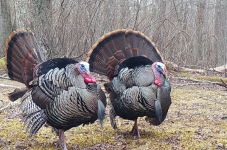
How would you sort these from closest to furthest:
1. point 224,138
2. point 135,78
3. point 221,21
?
point 135,78
point 224,138
point 221,21

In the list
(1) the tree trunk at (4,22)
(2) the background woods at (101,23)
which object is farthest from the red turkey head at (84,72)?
(1) the tree trunk at (4,22)

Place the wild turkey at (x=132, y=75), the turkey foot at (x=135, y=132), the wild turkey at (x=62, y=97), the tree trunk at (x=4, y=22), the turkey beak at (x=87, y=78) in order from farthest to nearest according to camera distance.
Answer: the tree trunk at (x=4, y=22) < the turkey foot at (x=135, y=132) < the wild turkey at (x=132, y=75) < the turkey beak at (x=87, y=78) < the wild turkey at (x=62, y=97)

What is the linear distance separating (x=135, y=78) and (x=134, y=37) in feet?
2.24

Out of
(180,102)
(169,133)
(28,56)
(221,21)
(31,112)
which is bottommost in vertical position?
(221,21)

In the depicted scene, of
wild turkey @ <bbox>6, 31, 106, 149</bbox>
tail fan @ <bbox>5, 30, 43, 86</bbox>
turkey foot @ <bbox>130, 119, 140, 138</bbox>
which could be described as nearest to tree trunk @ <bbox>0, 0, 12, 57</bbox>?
tail fan @ <bbox>5, 30, 43, 86</bbox>

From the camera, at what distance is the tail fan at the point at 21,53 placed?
3.95 meters

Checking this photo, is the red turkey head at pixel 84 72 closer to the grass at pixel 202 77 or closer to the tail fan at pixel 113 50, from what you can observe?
the tail fan at pixel 113 50

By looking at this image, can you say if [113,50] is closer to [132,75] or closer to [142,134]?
[132,75]

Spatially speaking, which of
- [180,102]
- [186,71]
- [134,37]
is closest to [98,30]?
[186,71]

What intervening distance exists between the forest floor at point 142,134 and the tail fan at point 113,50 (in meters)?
0.67

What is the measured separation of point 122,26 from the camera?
32.8 feet

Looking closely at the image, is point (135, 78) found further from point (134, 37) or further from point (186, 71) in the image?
point (186, 71)

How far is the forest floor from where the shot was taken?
3.93m

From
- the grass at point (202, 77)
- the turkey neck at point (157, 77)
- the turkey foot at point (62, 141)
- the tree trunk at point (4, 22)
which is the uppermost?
the turkey neck at point (157, 77)
